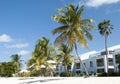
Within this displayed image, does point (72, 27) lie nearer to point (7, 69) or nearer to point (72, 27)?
point (72, 27)

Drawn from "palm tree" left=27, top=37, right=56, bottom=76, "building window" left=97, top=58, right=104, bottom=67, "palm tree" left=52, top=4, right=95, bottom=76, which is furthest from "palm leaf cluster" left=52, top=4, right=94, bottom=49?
"building window" left=97, top=58, right=104, bottom=67

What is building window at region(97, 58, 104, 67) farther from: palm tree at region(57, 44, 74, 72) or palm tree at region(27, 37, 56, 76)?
palm tree at region(27, 37, 56, 76)

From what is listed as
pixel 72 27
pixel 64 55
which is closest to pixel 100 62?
pixel 64 55

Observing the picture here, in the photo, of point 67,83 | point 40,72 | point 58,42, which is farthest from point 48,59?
point 67,83

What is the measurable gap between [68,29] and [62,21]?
4.10 feet

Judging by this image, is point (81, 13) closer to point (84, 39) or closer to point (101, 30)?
point (84, 39)

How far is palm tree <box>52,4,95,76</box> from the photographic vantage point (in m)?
32.2

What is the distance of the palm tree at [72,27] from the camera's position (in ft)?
106

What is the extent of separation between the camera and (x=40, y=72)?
59656mm

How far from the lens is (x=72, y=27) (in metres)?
32.5

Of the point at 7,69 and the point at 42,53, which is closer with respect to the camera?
the point at 42,53

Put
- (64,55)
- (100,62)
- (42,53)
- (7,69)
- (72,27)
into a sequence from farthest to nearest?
(7,69) → (100,62) → (64,55) → (42,53) → (72,27)

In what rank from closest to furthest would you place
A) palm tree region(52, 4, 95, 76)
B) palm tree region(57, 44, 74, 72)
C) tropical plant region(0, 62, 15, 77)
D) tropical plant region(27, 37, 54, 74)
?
palm tree region(52, 4, 95, 76)
tropical plant region(27, 37, 54, 74)
palm tree region(57, 44, 74, 72)
tropical plant region(0, 62, 15, 77)

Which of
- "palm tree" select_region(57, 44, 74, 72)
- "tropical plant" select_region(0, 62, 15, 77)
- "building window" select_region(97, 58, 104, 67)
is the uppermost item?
"palm tree" select_region(57, 44, 74, 72)
